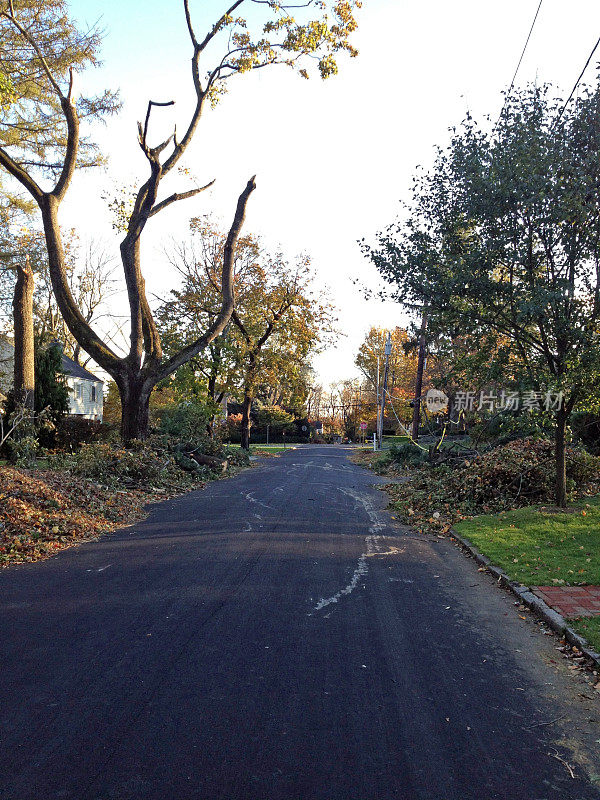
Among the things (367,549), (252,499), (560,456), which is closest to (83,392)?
(252,499)

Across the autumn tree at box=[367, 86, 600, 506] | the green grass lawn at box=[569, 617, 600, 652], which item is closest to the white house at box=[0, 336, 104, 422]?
the autumn tree at box=[367, 86, 600, 506]

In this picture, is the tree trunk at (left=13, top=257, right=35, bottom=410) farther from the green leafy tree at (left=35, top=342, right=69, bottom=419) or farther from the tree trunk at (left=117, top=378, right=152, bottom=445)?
the green leafy tree at (left=35, top=342, right=69, bottom=419)

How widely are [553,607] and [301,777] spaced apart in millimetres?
3768

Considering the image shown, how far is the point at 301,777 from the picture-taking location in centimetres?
298

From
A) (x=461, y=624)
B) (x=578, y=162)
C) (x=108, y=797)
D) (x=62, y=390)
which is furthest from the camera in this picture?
(x=62, y=390)

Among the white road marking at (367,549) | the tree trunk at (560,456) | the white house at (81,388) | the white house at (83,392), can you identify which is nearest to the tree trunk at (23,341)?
the white road marking at (367,549)

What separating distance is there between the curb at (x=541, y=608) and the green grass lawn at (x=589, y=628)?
5 centimetres

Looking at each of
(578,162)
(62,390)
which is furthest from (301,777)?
(62,390)

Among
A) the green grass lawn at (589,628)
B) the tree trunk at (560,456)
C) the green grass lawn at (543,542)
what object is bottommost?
the green grass lawn at (589,628)

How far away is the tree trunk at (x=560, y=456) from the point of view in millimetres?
10505

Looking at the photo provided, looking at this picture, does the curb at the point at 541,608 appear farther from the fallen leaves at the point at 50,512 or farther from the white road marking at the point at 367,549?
the fallen leaves at the point at 50,512

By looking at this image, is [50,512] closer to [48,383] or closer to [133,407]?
[133,407]

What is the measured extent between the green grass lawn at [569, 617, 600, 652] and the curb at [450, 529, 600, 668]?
0.05 m

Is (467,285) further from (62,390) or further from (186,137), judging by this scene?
(62,390)
